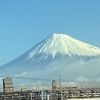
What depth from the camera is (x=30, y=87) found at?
89375mm

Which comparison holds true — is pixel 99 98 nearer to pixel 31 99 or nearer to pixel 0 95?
pixel 31 99

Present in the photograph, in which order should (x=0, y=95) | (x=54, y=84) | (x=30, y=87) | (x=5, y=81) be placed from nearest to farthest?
(x=0, y=95) → (x=5, y=81) → (x=54, y=84) → (x=30, y=87)

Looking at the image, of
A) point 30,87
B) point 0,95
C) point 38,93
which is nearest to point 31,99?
point 38,93

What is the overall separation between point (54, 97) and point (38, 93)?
2.30 meters

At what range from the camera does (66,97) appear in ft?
223

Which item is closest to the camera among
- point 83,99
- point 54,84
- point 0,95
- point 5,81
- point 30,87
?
point 83,99

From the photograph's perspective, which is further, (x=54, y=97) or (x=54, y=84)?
(x=54, y=84)

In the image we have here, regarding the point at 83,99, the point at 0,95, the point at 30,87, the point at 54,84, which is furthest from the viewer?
the point at 30,87

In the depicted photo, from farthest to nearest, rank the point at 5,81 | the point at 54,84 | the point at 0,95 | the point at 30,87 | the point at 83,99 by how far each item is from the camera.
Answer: the point at 30,87 → the point at 54,84 → the point at 5,81 → the point at 0,95 → the point at 83,99

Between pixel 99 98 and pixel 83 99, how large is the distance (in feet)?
8.39

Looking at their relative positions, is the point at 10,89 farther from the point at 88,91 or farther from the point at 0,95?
the point at 88,91

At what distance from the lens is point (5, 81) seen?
77000mm

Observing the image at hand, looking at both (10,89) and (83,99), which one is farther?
(10,89)

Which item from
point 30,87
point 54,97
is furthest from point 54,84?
point 54,97
